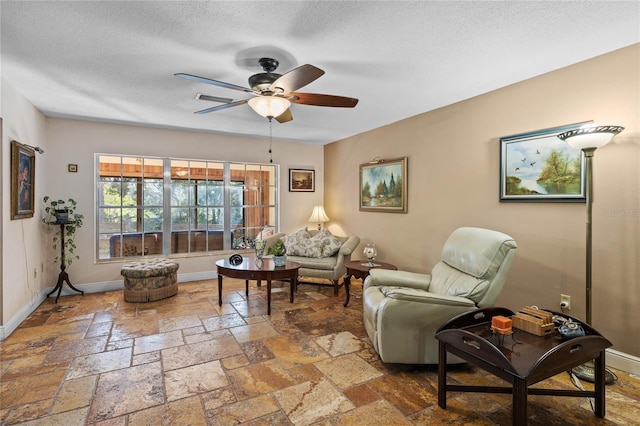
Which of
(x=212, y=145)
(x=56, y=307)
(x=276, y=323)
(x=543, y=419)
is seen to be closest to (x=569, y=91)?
(x=543, y=419)

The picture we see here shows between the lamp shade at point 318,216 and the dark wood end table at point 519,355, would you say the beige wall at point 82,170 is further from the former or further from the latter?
the dark wood end table at point 519,355

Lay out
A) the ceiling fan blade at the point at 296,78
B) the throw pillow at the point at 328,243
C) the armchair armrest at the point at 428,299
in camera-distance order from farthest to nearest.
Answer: the throw pillow at the point at 328,243
the armchair armrest at the point at 428,299
the ceiling fan blade at the point at 296,78

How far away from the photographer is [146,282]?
13.6ft

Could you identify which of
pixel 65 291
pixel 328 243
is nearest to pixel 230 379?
pixel 328 243

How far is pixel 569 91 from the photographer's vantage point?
2764 mm

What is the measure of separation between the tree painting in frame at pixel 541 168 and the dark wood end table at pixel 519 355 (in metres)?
1.26

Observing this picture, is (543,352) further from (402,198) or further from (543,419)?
(402,198)

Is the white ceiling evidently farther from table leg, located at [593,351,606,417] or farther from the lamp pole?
table leg, located at [593,351,606,417]

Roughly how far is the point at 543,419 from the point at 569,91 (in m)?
2.53

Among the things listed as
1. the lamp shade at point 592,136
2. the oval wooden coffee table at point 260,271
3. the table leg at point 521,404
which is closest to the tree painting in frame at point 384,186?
the oval wooden coffee table at point 260,271

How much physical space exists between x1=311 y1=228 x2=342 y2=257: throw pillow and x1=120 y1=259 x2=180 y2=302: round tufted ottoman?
209 cm

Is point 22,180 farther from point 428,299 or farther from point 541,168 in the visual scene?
point 541,168

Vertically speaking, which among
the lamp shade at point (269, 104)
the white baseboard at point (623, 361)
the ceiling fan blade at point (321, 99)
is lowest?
the white baseboard at point (623, 361)

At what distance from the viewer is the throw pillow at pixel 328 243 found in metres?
4.75
